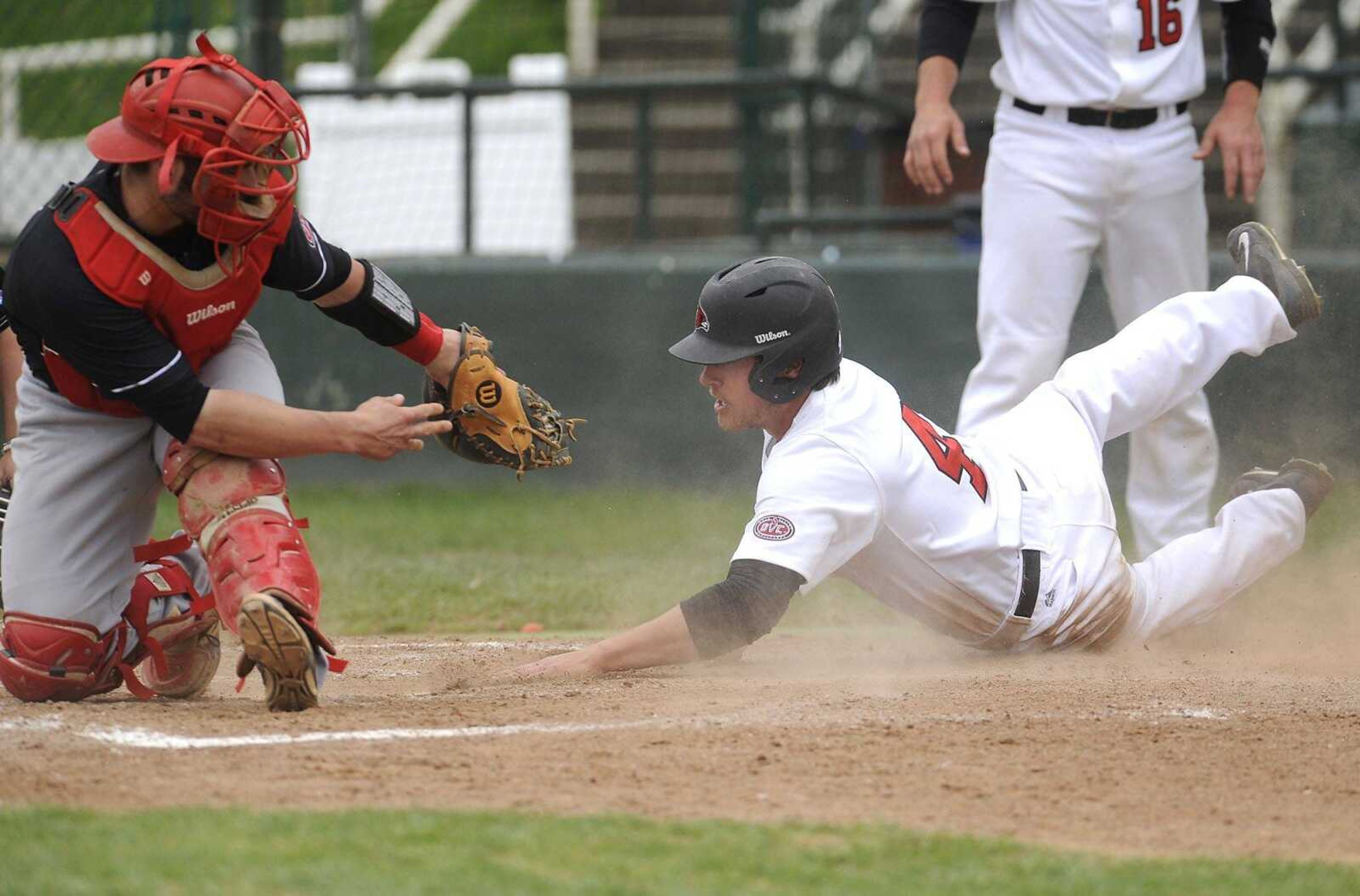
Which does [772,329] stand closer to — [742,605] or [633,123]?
[742,605]

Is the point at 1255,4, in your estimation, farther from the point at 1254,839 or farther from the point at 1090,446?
the point at 1254,839

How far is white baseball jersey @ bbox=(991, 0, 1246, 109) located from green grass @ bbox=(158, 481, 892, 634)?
191 centimetres

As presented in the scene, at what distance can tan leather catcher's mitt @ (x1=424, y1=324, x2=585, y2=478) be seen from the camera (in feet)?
15.4

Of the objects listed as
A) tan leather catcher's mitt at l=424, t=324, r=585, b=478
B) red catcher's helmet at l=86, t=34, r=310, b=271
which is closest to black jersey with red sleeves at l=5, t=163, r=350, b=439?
red catcher's helmet at l=86, t=34, r=310, b=271

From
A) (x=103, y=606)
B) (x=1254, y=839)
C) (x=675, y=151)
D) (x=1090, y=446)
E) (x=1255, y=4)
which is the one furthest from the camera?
(x=675, y=151)

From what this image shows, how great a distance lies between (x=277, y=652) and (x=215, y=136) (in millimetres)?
1147

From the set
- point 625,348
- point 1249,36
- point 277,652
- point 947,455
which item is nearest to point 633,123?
point 625,348

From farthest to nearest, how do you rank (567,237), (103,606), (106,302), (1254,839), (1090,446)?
(567,237) < (1090,446) < (103,606) < (106,302) < (1254,839)

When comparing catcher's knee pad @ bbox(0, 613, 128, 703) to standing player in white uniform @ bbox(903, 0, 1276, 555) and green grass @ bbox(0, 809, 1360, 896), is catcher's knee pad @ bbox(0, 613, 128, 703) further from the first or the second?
standing player in white uniform @ bbox(903, 0, 1276, 555)

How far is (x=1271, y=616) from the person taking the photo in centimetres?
556

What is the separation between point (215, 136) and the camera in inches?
150

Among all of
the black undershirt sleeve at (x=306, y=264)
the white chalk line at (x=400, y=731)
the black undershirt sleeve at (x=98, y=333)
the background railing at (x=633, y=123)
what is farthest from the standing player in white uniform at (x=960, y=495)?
the background railing at (x=633, y=123)

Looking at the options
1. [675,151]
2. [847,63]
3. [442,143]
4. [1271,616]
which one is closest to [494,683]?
[1271,616]

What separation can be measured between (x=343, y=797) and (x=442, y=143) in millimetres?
8266
